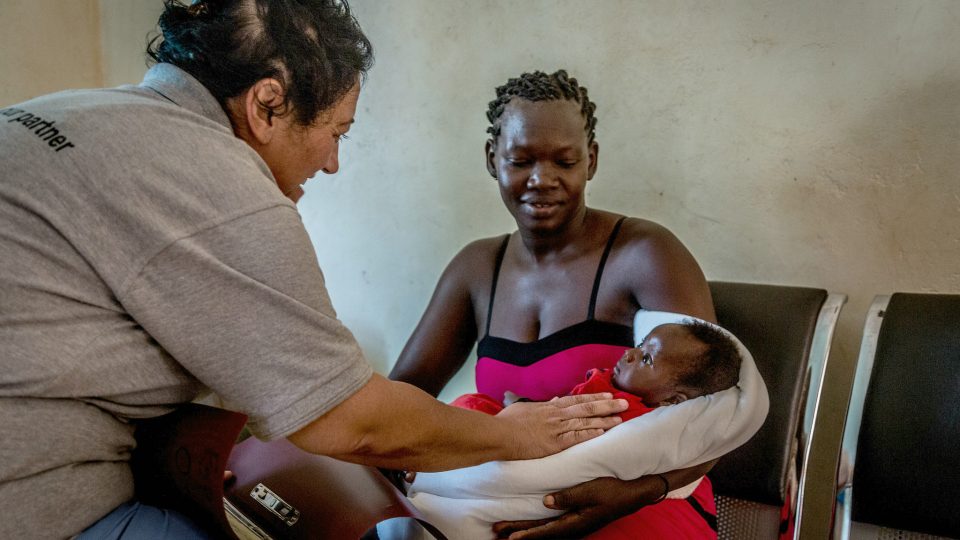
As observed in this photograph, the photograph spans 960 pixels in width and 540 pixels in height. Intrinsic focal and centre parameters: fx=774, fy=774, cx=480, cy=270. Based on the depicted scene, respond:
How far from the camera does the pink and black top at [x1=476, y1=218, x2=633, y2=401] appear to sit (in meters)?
1.68

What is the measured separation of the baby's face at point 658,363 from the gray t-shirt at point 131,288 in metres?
0.66

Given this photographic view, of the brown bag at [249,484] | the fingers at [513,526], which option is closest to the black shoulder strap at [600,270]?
the fingers at [513,526]

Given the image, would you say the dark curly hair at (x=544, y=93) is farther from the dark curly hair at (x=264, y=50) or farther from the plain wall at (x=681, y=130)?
the dark curly hair at (x=264, y=50)

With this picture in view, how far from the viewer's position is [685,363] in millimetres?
1461

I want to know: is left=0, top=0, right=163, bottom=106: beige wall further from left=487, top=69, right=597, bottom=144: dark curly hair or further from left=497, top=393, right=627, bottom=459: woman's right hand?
left=497, top=393, right=627, bottom=459: woman's right hand

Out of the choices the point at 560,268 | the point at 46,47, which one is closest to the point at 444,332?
the point at 560,268

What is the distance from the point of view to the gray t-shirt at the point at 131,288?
3.16ft

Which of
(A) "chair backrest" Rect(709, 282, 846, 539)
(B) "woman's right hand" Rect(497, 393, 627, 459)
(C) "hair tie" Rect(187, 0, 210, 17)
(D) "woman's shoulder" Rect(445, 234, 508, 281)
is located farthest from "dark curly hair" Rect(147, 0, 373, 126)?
(A) "chair backrest" Rect(709, 282, 846, 539)

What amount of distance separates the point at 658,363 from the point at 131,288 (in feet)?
3.06

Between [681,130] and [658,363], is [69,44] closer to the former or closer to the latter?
[681,130]

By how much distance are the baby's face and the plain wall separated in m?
0.69

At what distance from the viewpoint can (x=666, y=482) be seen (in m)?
1.40

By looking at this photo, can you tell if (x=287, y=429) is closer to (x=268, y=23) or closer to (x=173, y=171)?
(x=173, y=171)

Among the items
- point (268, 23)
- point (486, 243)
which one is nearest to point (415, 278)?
point (486, 243)
